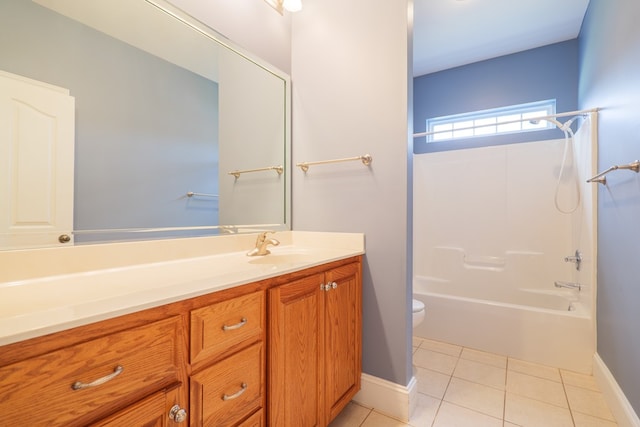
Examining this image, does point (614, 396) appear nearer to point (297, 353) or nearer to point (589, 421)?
point (589, 421)

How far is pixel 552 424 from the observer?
1380mm

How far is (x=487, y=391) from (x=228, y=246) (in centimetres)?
170

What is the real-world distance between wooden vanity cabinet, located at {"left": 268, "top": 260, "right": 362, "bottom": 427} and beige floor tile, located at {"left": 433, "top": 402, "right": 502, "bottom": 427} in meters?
0.44

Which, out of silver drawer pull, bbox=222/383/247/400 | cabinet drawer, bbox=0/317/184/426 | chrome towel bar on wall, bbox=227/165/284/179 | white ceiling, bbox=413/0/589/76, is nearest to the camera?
cabinet drawer, bbox=0/317/184/426

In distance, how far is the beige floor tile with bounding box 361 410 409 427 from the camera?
1387 millimetres

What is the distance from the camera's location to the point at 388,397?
1.47 meters

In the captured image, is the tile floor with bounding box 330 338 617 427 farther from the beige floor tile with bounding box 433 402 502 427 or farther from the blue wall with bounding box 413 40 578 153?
the blue wall with bounding box 413 40 578 153

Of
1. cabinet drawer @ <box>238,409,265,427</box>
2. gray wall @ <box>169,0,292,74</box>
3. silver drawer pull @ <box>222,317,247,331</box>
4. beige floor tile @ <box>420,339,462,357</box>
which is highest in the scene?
gray wall @ <box>169,0,292,74</box>

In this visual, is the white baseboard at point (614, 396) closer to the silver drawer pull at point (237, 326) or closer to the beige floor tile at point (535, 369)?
the beige floor tile at point (535, 369)

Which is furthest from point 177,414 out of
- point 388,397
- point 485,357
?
point 485,357

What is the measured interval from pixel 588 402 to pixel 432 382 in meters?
0.79

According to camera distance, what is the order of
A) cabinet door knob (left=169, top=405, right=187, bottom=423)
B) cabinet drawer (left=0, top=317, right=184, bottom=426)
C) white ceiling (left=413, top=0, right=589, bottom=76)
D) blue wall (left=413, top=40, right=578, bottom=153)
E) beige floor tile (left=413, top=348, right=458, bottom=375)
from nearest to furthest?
1. cabinet drawer (left=0, top=317, right=184, bottom=426)
2. cabinet door knob (left=169, top=405, right=187, bottom=423)
3. beige floor tile (left=413, top=348, right=458, bottom=375)
4. white ceiling (left=413, top=0, right=589, bottom=76)
5. blue wall (left=413, top=40, right=578, bottom=153)

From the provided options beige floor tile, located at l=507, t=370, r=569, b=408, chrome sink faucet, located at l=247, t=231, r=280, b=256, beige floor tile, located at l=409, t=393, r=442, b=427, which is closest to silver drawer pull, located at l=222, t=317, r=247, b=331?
chrome sink faucet, located at l=247, t=231, r=280, b=256

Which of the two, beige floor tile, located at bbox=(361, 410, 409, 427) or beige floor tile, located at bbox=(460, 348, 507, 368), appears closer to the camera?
beige floor tile, located at bbox=(361, 410, 409, 427)
